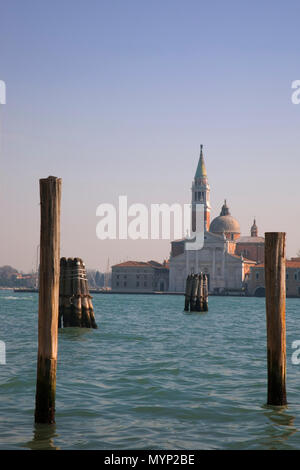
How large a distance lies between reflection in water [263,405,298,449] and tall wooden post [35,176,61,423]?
237cm

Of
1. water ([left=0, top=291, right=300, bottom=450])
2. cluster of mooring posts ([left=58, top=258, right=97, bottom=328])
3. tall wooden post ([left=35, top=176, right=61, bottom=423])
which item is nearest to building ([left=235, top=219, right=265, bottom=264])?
cluster of mooring posts ([left=58, top=258, right=97, bottom=328])

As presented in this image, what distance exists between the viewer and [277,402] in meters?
7.98

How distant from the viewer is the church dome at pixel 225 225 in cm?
9212

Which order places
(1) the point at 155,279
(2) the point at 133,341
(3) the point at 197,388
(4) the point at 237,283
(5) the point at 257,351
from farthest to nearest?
(1) the point at 155,279 → (4) the point at 237,283 → (2) the point at 133,341 → (5) the point at 257,351 → (3) the point at 197,388

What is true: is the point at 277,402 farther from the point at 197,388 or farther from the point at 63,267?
the point at 63,267

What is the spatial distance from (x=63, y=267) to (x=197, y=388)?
923 cm

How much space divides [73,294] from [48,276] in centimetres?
1150

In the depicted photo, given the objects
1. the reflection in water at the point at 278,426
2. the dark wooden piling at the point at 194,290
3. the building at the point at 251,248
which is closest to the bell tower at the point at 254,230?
the building at the point at 251,248

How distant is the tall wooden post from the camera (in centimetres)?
664

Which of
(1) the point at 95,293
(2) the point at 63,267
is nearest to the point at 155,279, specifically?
(1) the point at 95,293

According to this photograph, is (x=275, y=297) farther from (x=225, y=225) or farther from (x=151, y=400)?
(x=225, y=225)

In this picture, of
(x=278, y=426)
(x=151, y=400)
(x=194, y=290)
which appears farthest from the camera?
(x=194, y=290)

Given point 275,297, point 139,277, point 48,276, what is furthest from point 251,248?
point 48,276

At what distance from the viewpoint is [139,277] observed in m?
89.7
